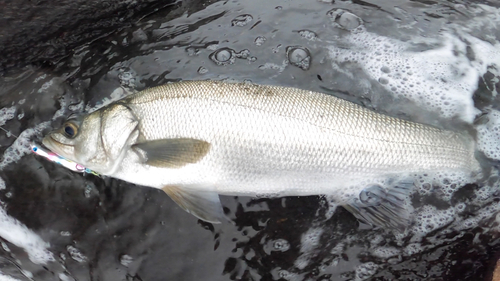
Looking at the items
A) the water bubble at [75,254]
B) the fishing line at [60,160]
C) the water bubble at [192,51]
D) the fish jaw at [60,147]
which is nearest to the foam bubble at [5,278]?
the water bubble at [75,254]

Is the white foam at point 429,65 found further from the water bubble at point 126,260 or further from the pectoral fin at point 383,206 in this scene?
the water bubble at point 126,260

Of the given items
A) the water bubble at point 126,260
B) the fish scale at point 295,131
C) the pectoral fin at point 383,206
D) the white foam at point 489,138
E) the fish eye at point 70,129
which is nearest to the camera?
the fish scale at point 295,131

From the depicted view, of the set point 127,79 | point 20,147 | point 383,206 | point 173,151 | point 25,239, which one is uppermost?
point 127,79

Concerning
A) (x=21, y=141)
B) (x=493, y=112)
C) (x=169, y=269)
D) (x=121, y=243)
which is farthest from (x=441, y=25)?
(x=21, y=141)

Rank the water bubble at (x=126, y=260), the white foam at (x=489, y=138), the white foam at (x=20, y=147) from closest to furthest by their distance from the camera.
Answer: the white foam at (x=489, y=138), the water bubble at (x=126, y=260), the white foam at (x=20, y=147)

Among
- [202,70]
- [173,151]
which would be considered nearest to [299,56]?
[202,70]

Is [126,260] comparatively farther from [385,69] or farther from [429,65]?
[429,65]

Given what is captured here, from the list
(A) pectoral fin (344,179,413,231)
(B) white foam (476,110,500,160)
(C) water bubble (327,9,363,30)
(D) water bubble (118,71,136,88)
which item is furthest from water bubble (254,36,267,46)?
(B) white foam (476,110,500,160)
